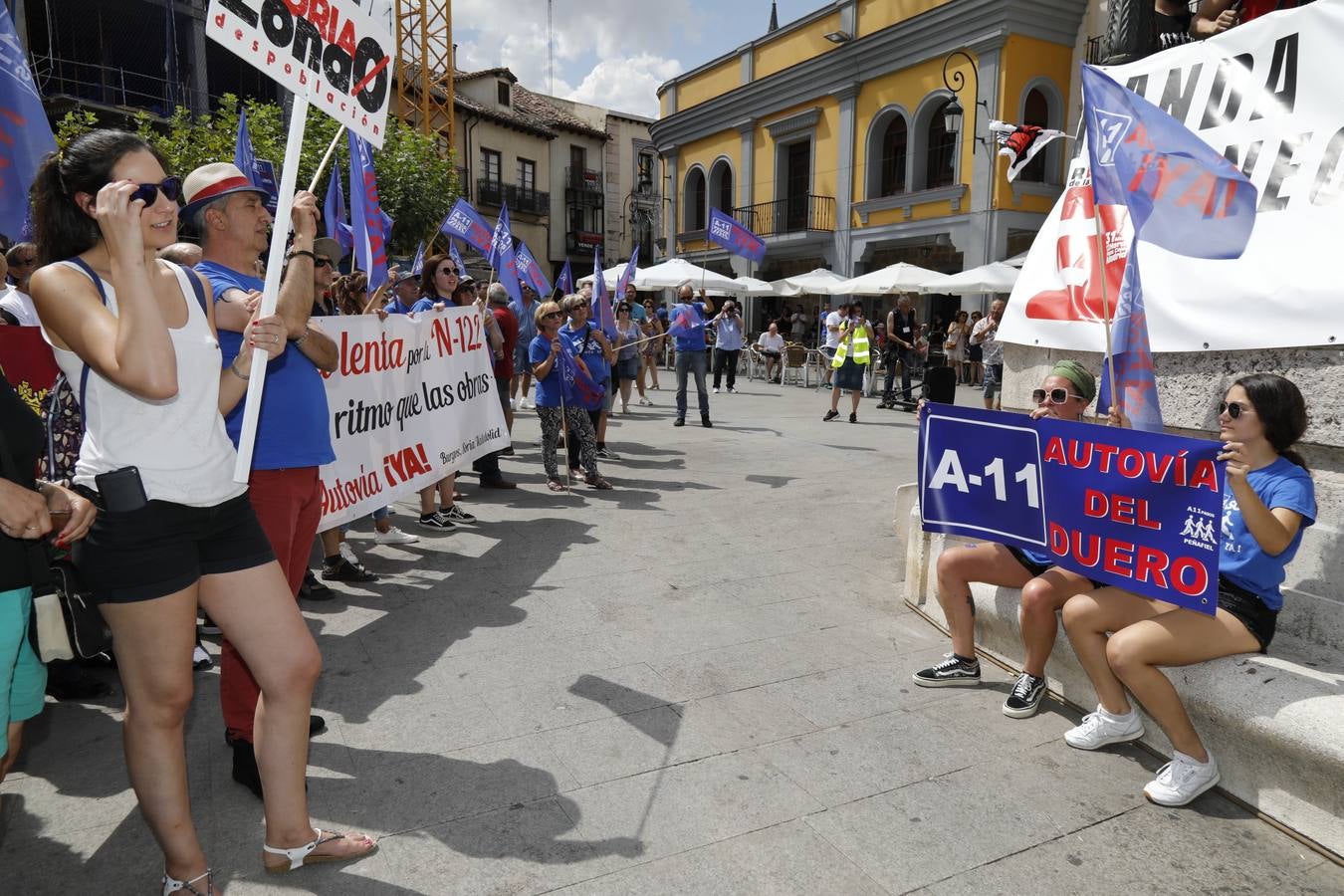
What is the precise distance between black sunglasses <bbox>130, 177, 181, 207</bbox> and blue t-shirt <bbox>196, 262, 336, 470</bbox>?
2.16 feet

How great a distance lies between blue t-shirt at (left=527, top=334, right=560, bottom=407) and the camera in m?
7.50

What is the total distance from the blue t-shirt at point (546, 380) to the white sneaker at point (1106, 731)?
5.24 meters

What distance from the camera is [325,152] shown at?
1484 centimetres

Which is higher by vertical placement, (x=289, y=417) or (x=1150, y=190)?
(x=1150, y=190)

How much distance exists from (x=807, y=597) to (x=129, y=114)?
76.5ft

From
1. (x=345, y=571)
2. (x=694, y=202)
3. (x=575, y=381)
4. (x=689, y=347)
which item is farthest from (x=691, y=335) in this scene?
(x=694, y=202)

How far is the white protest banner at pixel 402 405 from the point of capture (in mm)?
4902

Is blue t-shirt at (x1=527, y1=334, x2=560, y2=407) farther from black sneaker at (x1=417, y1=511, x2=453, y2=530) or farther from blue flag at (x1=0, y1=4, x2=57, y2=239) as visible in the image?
blue flag at (x1=0, y1=4, x2=57, y2=239)

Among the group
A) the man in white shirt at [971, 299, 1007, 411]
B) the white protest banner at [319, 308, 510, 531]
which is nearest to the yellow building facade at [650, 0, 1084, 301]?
the man in white shirt at [971, 299, 1007, 411]

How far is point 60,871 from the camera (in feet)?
8.04

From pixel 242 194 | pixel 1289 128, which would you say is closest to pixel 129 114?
pixel 242 194

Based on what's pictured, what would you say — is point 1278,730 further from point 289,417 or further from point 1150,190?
point 289,417

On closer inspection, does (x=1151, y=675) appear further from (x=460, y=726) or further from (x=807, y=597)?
(x=460, y=726)

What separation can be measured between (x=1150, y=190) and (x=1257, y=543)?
1.44 m
